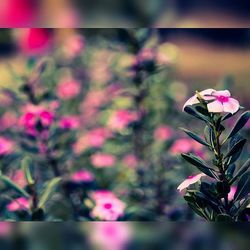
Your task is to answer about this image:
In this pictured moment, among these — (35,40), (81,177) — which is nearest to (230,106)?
(81,177)

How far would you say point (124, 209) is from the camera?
4.50 feet

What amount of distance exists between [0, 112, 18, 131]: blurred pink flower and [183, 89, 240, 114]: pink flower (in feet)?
2.65

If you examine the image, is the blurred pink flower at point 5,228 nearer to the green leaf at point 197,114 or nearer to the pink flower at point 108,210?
the pink flower at point 108,210

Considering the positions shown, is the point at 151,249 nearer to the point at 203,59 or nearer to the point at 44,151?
the point at 44,151

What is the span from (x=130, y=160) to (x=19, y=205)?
20.5 inches

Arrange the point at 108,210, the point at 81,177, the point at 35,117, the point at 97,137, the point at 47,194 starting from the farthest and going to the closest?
the point at 97,137
the point at 81,177
the point at 35,117
the point at 108,210
the point at 47,194

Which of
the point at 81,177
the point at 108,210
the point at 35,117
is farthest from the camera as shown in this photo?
the point at 81,177

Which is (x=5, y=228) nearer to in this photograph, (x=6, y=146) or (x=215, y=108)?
(x=6, y=146)

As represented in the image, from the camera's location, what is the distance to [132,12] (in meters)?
1.38

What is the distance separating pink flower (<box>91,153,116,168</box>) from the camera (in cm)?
165

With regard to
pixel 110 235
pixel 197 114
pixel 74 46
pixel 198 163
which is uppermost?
pixel 74 46

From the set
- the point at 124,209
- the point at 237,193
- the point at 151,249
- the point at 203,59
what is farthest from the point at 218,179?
the point at 203,59

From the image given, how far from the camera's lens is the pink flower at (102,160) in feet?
5.40

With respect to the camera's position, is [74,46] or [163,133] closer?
[163,133]
